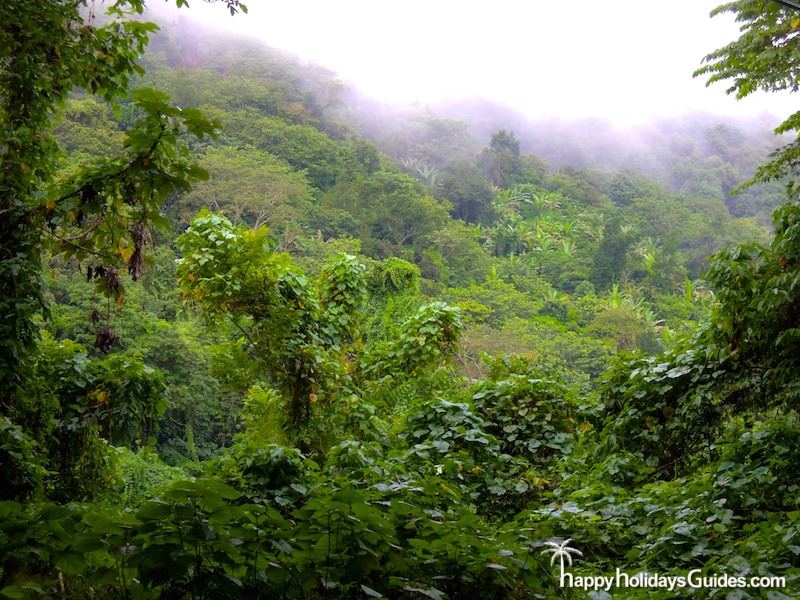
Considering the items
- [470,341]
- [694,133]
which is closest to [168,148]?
[470,341]

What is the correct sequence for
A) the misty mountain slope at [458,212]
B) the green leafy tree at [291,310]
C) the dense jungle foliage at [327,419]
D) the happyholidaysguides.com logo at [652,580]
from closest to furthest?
1. the dense jungle foliage at [327,419]
2. the happyholidaysguides.com logo at [652,580]
3. the green leafy tree at [291,310]
4. the misty mountain slope at [458,212]

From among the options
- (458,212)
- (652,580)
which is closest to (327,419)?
(652,580)

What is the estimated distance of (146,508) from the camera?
147 centimetres

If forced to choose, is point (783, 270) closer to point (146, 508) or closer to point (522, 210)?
point (146, 508)

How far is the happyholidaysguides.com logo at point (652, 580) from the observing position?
1998 mm

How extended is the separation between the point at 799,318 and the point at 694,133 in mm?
61752

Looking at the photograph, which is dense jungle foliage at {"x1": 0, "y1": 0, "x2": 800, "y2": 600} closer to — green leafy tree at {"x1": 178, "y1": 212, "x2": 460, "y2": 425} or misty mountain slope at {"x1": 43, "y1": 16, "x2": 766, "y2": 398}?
green leafy tree at {"x1": 178, "y1": 212, "x2": 460, "y2": 425}

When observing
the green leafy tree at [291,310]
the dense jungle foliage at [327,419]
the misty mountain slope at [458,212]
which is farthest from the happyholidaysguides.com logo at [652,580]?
the misty mountain slope at [458,212]

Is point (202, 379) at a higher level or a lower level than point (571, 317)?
lower

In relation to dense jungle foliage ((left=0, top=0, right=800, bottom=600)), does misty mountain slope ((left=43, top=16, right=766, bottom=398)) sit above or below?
above

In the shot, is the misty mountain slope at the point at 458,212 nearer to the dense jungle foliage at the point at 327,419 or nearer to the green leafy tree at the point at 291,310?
the green leafy tree at the point at 291,310

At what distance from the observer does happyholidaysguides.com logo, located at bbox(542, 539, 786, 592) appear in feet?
6.56

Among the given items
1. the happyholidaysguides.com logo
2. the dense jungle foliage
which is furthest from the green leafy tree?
the happyholidaysguides.com logo

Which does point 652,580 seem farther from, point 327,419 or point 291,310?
point 327,419
